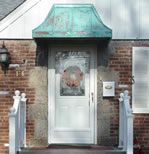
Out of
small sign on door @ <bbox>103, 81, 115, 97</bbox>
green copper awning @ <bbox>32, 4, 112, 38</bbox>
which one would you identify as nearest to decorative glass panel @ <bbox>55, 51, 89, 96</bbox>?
small sign on door @ <bbox>103, 81, 115, 97</bbox>

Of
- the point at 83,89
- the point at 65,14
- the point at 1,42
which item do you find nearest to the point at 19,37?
the point at 1,42

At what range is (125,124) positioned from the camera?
391 inches

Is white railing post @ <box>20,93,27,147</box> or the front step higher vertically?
white railing post @ <box>20,93,27,147</box>

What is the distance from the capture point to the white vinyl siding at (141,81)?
11031mm

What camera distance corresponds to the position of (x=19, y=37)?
1107 centimetres

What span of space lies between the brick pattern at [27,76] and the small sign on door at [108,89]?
111mm

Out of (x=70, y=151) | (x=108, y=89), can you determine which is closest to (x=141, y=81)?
(x=108, y=89)

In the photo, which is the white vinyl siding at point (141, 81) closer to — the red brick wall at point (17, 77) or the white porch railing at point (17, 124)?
the red brick wall at point (17, 77)

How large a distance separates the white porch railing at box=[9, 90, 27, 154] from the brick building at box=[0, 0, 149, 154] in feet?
1.04

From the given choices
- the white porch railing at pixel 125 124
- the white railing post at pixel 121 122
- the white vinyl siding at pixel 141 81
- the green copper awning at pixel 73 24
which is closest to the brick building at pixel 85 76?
the white vinyl siding at pixel 141 81

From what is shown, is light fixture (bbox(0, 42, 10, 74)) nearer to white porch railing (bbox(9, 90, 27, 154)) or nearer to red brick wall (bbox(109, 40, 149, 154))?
white porch railing (bbox(9, 90, 27, 154))

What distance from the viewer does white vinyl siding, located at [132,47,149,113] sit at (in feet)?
36.2

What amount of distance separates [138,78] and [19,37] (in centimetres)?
281

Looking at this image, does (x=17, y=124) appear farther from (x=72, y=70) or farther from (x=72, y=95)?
(x=72, y=70)
